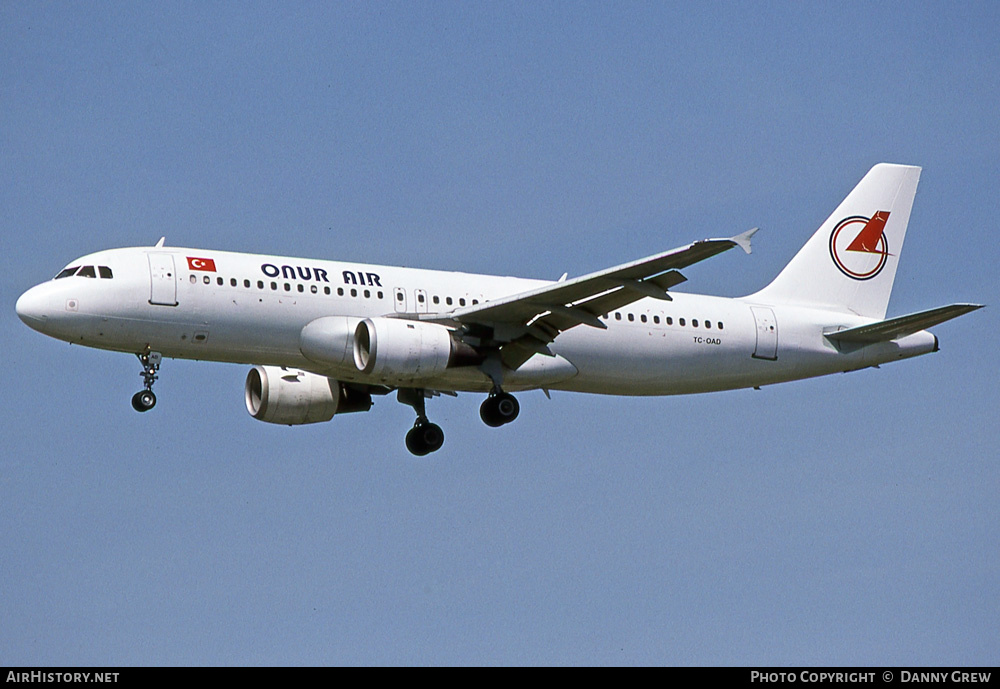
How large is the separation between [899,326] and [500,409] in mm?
10902

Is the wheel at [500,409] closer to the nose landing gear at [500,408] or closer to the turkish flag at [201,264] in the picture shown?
the nose landing gear at [500,408]

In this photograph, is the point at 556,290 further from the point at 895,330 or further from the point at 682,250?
the point at 895,330

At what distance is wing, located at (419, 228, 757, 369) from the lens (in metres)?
35.8

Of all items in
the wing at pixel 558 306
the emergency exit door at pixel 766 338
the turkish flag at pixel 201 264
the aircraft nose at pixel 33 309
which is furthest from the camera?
Answer: the emergency exit door at pixel 766 338

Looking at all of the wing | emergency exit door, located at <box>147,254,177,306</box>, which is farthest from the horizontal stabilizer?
emergency exit door, located at <box>147,254,177,306</box>

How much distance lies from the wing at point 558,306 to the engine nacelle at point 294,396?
4.52m

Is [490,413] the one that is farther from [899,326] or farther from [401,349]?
[899,326]

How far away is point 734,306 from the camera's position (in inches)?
1684

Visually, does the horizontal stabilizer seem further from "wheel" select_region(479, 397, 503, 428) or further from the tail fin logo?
"wheel" select_region(479, 397, 503, 428)

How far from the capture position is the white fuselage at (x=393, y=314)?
36.5 meters

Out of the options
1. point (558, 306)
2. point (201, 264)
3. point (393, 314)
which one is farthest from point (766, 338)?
point (201, 264)

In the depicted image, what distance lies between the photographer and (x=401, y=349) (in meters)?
37.2

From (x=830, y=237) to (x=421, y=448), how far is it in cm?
1372

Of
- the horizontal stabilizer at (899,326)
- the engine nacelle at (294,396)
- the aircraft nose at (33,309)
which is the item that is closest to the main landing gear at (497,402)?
the engine nacelle at (294,396)
